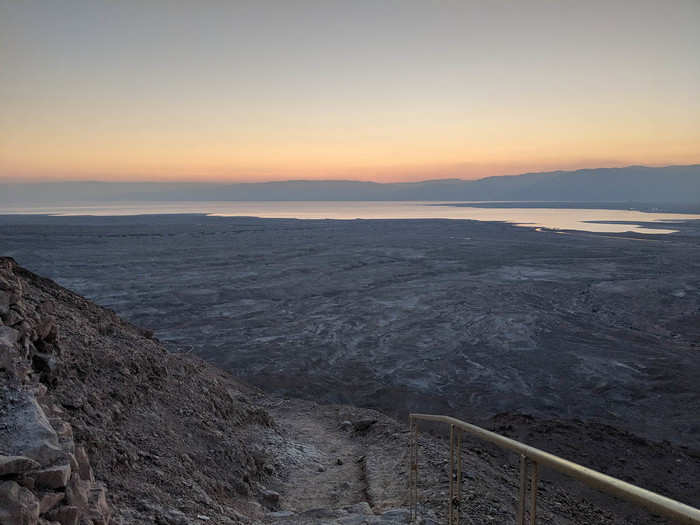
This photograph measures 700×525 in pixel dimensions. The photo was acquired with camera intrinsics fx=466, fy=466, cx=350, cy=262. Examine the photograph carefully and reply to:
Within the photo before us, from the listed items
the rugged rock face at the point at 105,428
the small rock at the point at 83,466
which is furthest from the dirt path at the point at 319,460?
the small rock at the point at 83,466

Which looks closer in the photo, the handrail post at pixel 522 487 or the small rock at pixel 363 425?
the handrail post at pixel 522 487

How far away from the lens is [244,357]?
15578 mm

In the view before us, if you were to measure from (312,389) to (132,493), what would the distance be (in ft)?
29.3

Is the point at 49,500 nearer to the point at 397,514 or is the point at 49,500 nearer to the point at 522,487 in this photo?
the point at 522,487

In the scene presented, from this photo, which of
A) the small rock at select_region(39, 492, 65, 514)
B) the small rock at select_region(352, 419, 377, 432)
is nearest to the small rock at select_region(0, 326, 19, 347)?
the small rock at select_region(39, 492, 65, 514)

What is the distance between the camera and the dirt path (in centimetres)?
606

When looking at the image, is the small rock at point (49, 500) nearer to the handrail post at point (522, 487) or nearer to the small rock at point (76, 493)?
the small rock at point (76, 493)

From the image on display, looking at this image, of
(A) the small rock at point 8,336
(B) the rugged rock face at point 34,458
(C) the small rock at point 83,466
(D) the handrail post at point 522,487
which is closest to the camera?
(D) the handrail post at point 522,487

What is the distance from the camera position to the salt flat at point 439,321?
12711 millimetres

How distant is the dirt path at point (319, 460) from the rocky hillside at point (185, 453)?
3cm

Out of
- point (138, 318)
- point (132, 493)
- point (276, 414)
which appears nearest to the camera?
point (132, 493)

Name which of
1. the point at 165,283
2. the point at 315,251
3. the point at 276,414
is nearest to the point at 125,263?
the point at 165,283

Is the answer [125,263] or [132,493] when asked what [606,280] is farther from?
[125,263]

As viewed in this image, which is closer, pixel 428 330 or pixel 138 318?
pixel 428 330
